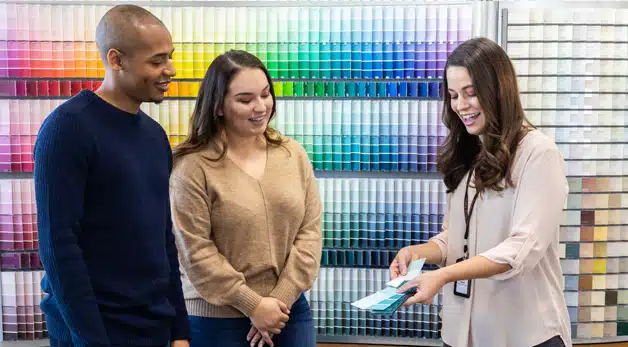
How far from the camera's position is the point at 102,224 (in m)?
1.55

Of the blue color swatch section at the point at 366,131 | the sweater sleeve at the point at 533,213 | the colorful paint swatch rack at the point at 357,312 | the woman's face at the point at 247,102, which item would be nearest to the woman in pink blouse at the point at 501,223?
the sweater sleeve at the point at 533,213

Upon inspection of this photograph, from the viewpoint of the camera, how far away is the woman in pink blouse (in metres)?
1.66

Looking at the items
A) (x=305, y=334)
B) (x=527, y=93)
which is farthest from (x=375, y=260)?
(x=305, y=334)

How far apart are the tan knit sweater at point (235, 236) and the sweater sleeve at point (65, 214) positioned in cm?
52

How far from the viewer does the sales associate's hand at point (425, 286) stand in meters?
1.66

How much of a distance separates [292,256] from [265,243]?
12 centimetres

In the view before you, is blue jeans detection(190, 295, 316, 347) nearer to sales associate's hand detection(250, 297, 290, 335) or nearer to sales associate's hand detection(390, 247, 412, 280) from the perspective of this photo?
sales associate's hand detection(250, 297, 290, 335)

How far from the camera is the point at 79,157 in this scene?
147cm

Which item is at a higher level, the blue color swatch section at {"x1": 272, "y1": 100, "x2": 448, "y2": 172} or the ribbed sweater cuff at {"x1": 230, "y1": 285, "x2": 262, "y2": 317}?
the blue color swatch section at {"x1": 272, "y1": 100, "x2": 448, "y2": 172}

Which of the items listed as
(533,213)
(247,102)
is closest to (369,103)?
(247,102)

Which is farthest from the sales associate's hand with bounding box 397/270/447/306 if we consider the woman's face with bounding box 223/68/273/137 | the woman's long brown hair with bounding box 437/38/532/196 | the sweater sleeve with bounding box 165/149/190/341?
the woman's face with bounding box 223/68/273/137

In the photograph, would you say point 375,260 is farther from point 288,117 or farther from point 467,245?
point 467,245

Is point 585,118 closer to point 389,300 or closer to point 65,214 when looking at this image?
point 389,300

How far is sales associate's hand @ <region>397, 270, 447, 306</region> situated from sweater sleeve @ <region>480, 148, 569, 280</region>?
0.14m
